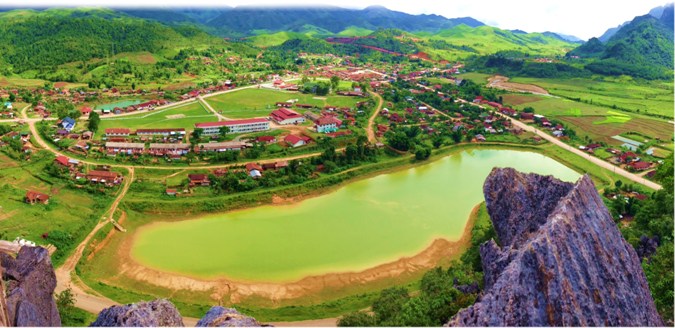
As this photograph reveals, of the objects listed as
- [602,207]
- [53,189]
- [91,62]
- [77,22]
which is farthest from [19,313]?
[77,22]

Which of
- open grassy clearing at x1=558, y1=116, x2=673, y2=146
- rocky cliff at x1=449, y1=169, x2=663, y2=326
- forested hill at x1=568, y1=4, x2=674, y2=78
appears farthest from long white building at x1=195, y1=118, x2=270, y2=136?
forested hill at x1=568, y1=4, x2=674, y2=78

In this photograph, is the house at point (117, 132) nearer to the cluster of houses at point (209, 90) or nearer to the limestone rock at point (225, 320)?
the cluster of houses at point (209, 90)

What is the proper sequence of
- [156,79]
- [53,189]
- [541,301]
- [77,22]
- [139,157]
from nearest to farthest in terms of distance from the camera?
1. [541,301]
2. [53,189]
3. [139,157]
4. [156,79]
5. [77,22]

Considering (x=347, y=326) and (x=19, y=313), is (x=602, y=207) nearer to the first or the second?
(x=347, y=326)

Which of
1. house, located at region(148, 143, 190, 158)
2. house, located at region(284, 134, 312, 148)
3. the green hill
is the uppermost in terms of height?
the green hill

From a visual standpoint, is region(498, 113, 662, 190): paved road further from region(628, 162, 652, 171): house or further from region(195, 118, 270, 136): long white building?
region(195, 118, 270, 136): long white building
